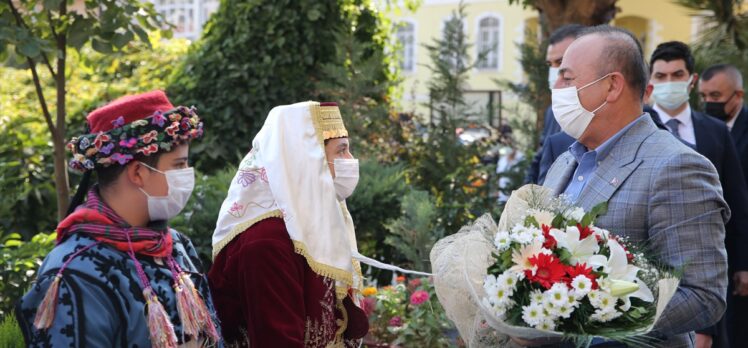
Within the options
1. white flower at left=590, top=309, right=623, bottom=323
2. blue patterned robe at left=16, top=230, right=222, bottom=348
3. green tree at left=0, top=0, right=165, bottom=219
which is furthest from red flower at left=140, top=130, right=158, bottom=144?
green tree at left=0, top=0, right=165, bottom=219

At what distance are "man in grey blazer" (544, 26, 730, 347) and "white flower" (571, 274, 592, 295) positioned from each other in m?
0.35

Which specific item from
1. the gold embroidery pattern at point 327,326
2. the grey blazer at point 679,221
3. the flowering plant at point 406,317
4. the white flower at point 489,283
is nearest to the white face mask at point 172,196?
the gold embroidery pattern at point 327,326

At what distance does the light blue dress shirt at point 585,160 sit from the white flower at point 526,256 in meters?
0.47

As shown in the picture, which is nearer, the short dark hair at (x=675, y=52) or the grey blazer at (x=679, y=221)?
the grey blazer at (x=679, y=221)

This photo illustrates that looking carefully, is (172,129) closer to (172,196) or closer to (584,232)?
(172,196)

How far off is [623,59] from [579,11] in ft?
16.6

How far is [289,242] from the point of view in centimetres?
308

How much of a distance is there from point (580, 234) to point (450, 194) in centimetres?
491

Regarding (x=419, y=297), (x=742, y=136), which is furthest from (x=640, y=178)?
(x=742, y=136)

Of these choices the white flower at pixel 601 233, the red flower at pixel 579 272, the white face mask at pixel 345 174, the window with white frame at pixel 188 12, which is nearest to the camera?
the red flower at pixel 579 272

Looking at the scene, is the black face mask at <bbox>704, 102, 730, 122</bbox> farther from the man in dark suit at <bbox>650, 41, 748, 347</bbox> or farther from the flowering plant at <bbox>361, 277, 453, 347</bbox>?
the flowering plant at <bbox>361, 277, 453, 347</bbox>

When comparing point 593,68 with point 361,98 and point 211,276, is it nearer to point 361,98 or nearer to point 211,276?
point 211,276

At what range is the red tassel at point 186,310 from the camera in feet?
8.64

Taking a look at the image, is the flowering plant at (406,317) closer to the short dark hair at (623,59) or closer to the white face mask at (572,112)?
the white face mask at (572,112)
